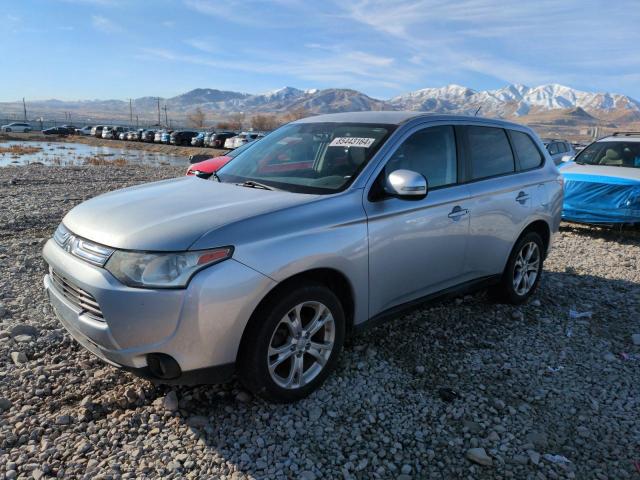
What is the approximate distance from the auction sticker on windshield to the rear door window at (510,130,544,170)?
6.45 ft

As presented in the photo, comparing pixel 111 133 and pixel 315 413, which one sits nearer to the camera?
pixel 315 413

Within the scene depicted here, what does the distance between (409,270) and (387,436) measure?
1175 mm

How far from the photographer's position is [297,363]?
3096 mm

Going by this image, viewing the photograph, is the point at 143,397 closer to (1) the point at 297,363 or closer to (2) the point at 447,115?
(1) the point at 297,363

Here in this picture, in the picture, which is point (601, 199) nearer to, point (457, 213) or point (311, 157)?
point (457, 213)

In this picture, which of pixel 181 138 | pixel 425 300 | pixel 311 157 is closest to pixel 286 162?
pixel 311 157

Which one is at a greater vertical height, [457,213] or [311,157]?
[311,157]

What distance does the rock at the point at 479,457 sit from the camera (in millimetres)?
2738

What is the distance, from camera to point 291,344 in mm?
3020

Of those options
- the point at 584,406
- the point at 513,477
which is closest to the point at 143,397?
the point at 513,477

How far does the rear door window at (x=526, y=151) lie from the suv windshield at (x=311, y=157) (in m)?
1.81

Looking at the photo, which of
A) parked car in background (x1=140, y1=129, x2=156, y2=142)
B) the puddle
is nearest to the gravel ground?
the puddle

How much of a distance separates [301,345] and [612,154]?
867 cm

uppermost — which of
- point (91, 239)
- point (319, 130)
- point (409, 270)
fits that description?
point (319, 130)
